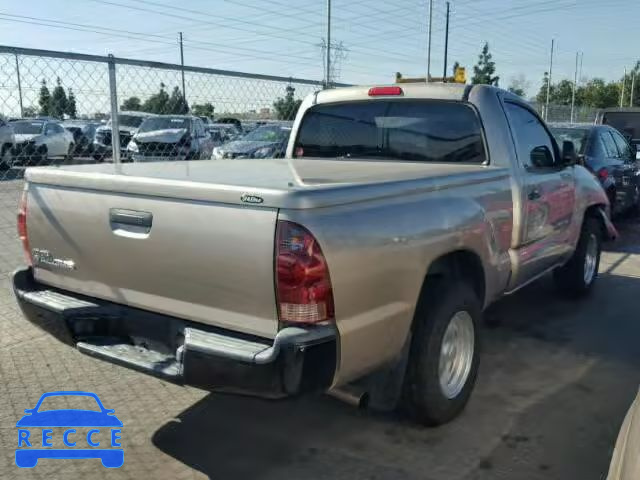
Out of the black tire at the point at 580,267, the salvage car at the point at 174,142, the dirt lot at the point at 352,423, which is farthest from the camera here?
the salvage car at the point at 174,142

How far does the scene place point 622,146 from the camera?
34.3 ft

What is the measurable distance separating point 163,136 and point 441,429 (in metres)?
7.86

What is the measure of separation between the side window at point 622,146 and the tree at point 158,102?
7330 millimetres

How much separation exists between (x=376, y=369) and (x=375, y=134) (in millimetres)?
2272

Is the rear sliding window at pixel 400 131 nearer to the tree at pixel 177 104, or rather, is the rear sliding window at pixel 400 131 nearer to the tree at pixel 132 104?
the tree at pixel 132 104

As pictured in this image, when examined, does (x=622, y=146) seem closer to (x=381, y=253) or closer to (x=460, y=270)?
(x=460, y=270)

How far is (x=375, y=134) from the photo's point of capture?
4707mm

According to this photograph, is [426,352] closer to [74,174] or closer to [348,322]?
[348,322]

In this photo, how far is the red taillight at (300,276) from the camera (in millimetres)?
2475

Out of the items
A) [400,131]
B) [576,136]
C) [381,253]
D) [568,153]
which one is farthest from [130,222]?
[576,136]

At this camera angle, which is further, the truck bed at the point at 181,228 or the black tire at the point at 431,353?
the black tire at the point at 431,353

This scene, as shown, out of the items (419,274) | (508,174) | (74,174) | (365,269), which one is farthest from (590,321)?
(74,174)

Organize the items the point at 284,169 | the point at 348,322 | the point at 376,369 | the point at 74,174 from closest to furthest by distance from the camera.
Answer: the point at 348,322 < the point at 376,369 < the point at 74,174 < the point at 284,169

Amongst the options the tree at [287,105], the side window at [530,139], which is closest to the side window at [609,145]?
the tree at [287,105]
